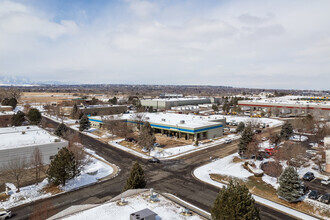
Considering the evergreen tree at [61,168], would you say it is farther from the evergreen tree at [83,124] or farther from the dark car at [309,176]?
the evergreen tree at [83,124]

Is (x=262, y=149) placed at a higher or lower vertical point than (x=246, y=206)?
lower

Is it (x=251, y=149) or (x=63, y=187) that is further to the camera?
(x=251, y=149)

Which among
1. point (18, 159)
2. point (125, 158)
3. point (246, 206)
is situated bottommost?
point (125, 158)

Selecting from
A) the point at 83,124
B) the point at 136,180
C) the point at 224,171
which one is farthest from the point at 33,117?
the point at 224,171

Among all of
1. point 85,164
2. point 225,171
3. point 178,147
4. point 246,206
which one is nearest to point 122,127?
point 178,147

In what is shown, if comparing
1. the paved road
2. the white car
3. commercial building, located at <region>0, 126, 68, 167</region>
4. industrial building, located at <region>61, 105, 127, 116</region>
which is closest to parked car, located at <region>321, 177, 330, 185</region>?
the paved road

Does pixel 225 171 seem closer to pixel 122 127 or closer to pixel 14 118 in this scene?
pixel 122 127

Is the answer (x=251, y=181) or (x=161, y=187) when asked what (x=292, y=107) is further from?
(x=161, y=187)
